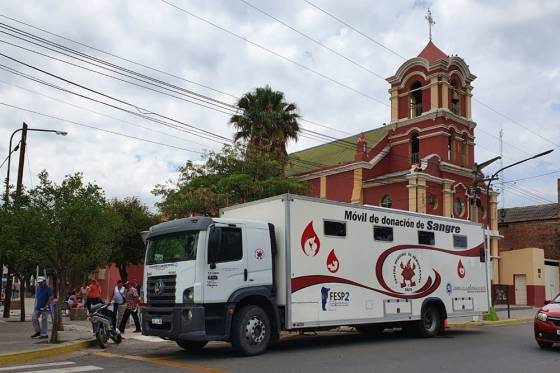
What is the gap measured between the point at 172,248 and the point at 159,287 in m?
0.87

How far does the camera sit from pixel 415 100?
44.3m

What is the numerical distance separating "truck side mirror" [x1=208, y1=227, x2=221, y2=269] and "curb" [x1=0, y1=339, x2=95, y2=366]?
14.3 feet

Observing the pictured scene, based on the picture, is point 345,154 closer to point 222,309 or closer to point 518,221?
point 518,221

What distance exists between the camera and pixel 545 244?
5041 cm

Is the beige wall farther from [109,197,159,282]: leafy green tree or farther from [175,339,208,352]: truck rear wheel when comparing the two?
[175,339,208,352]: truck rear wheel

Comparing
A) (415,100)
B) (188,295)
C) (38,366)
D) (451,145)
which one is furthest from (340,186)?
(38,366)

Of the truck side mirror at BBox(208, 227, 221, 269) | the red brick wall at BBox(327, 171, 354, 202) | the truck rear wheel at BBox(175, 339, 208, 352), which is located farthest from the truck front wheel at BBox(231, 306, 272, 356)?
the red brick wall at BBox(327, 171, 354, 202)

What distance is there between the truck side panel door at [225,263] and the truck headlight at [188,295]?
26cm

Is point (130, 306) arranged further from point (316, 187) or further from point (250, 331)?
point (316, 187)

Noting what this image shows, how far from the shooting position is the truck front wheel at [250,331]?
483 inches

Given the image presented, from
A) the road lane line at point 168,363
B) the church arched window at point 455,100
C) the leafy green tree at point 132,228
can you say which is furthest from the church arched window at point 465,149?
the road lane line at point 168,363

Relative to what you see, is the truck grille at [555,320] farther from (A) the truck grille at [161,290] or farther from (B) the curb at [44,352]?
(B) the curb at [44,352]

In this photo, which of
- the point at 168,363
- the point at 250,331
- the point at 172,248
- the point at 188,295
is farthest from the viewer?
the point at 172,248

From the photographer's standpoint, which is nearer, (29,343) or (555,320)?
(555,320)
